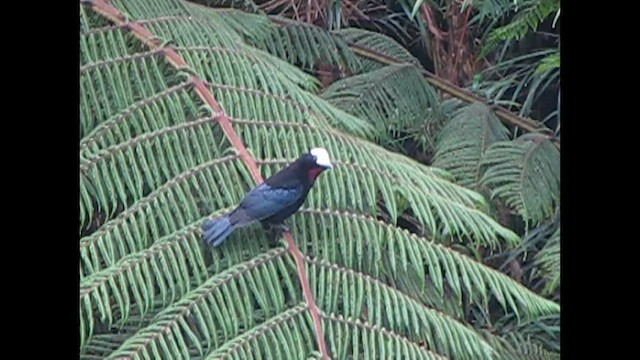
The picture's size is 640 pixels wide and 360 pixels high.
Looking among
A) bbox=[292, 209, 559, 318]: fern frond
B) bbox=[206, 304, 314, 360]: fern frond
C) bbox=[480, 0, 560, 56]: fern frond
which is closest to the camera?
bbox=[206, 304, 314, 360]: fern frond

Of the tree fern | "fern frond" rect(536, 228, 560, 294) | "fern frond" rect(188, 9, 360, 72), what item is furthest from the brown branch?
"fern frond" rect(536, 228, 560, 294)

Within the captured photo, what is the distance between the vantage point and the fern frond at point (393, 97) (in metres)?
1.79

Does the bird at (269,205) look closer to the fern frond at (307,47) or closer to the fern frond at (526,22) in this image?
the fern frond at (307,47)

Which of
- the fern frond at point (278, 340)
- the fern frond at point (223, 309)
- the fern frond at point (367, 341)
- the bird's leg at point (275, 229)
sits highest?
the bird's leg at point (275, 229)

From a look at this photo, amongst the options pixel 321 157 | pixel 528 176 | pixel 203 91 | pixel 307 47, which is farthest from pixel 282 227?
pixel 528 176

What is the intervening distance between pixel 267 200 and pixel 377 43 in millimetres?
458

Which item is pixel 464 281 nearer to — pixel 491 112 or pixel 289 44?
pixel 491 112

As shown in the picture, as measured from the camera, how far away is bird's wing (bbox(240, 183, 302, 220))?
1456mm

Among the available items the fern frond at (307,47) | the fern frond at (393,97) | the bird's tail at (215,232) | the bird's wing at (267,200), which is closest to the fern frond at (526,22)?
the fern frond at (393,97)

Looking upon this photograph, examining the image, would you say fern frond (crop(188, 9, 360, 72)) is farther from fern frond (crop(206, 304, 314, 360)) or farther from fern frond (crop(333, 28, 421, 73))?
fern frond (crop(206, 304, 314, 360))

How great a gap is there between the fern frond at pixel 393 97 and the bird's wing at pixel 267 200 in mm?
348

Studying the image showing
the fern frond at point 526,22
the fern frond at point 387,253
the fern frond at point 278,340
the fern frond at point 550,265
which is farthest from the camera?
the fern frond at point 526,22

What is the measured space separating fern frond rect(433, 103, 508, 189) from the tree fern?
0.09 meters
